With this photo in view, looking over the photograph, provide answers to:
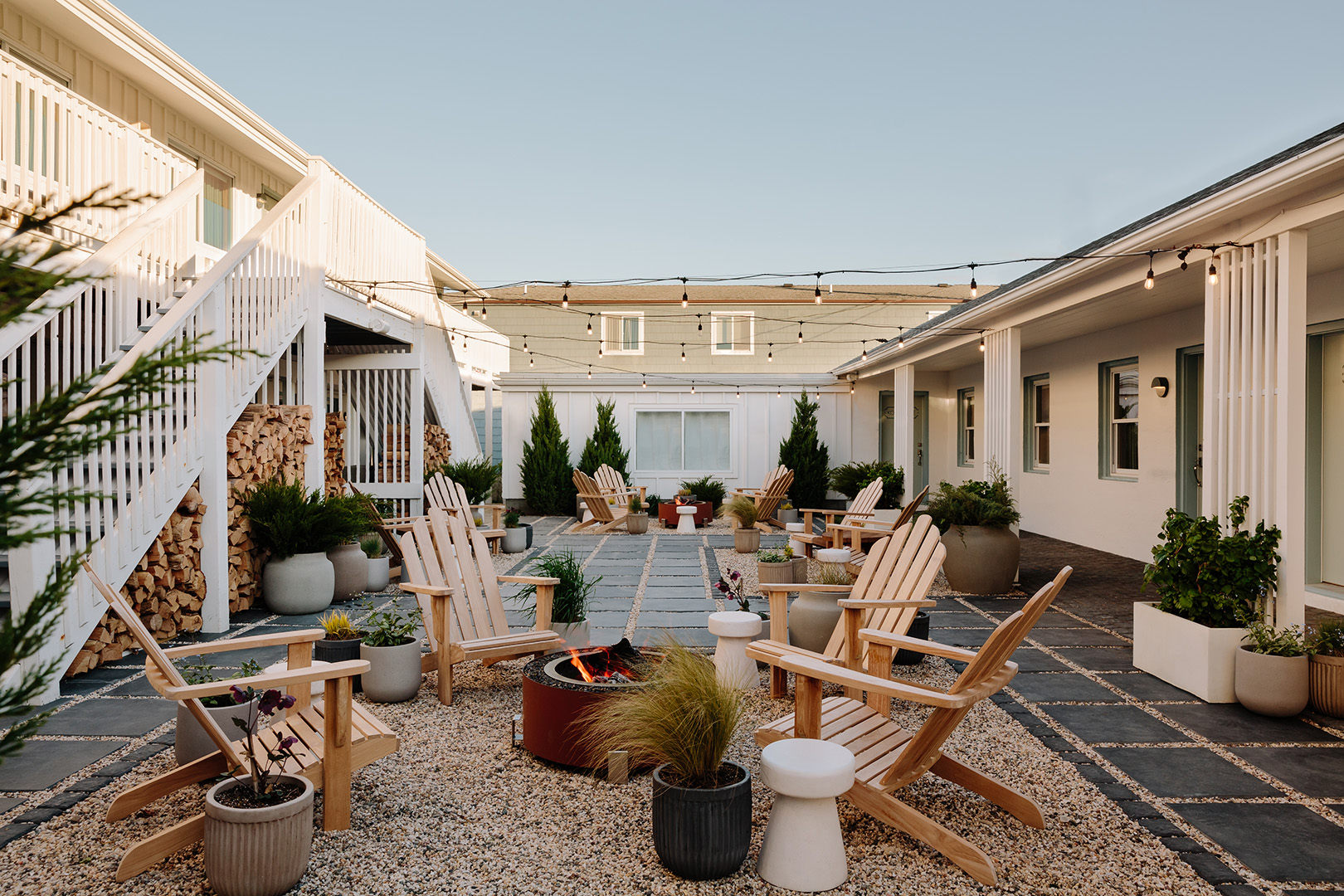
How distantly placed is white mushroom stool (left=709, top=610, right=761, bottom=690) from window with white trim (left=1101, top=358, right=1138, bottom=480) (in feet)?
22.1

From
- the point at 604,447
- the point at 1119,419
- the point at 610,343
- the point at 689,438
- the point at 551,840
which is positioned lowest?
the point at 551,840

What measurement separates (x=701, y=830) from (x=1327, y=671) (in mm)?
3555

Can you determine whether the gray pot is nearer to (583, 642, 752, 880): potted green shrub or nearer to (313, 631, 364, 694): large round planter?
(313, 631, 364, 694): large round planter

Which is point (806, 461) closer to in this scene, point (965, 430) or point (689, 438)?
point (689, 438)

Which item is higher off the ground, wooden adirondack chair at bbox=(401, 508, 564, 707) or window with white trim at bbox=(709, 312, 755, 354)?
window with white trim at bbox=(709, 312, 755, 354)

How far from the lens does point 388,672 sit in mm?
4328

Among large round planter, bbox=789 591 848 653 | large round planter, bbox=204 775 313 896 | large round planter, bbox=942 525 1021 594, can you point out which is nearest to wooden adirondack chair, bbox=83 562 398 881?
large round planter, bbox=204 775 313 896

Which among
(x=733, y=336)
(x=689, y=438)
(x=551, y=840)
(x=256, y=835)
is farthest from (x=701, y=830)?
(x=733, y=336)

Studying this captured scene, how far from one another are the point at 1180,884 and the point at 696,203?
49.5ft

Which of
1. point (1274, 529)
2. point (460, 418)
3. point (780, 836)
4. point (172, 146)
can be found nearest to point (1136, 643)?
point (1274, 529)

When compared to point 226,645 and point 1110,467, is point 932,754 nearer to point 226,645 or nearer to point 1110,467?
point 226,645

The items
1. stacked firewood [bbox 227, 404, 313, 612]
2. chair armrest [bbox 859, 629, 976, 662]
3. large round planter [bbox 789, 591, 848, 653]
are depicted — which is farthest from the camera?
stacked firewood [bbox 227, 404, 313, 612]

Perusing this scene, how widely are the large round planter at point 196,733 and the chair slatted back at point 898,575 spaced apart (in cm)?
286

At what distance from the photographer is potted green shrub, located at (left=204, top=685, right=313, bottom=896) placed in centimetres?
238
